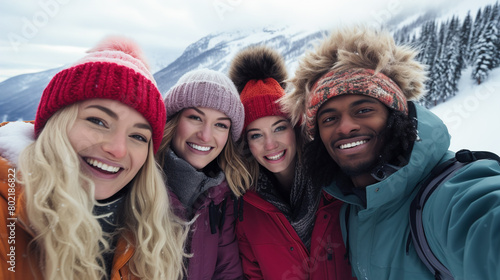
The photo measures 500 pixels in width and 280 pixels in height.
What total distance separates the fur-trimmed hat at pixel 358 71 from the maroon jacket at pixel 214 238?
1.20 m

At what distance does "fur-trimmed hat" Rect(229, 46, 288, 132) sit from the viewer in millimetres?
2865

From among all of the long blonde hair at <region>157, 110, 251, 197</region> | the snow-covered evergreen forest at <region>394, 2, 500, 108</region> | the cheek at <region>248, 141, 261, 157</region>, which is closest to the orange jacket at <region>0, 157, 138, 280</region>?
the long blonde hair at <region>157, 110, 251, 197</region>

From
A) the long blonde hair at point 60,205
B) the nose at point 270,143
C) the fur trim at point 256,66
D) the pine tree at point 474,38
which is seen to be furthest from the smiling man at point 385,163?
the pine tree at point 474,38

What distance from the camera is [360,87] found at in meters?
2.00

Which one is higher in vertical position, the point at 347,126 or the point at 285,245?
the point at 347,126

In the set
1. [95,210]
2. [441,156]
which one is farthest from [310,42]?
[95,210]

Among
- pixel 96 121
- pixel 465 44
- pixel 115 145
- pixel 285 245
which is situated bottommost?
pixel 465 44

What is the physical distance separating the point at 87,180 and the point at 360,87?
205 centimetres

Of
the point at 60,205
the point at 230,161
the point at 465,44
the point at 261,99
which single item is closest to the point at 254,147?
the point at 230,161

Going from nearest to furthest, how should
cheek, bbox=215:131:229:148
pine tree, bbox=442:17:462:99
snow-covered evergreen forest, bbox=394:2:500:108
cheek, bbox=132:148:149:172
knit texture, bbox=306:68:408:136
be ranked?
1. cheek, bbox=132:148:149:172
2. knit texture, bbox=306:68:408:136
3. cheek, bbox=215:131:229:148
4. snow-covered evergreen forest, bbox=394:2:500:108
5. pine tree, bbox=442:17:462:99

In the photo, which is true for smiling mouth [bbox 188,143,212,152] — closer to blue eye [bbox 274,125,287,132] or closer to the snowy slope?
blue eye [bbox 274,125,287,132]

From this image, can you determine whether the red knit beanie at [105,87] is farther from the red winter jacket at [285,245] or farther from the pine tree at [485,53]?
the pine tree at [485,53]

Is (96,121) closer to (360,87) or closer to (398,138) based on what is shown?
(360,87)

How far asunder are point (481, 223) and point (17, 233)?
2.28 meters
